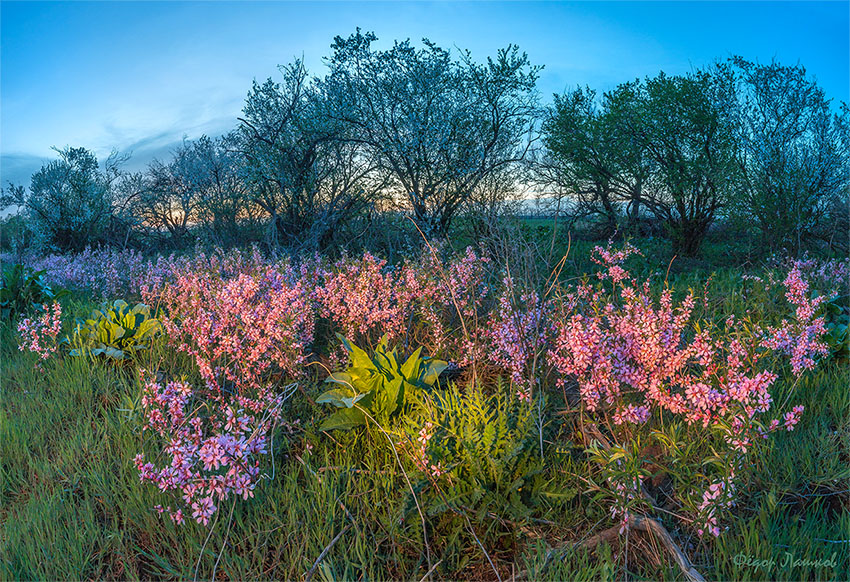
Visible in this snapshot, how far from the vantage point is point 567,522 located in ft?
8.33

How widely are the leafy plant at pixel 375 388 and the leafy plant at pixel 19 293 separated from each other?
548 cm

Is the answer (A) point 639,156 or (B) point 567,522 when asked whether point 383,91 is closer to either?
(A) point 639,156

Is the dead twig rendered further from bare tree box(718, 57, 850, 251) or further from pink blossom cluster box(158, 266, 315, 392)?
bare tree box(718, 57, 850, 251)

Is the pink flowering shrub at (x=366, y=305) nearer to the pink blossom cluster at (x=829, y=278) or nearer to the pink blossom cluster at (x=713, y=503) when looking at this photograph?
the pink blossom cluster at (x=713, y=503)

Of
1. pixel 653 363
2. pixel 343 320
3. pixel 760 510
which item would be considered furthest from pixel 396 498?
pixel 343 320

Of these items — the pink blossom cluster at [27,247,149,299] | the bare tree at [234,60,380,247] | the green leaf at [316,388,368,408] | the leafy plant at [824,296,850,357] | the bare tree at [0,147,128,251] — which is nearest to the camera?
the green leaf at [316,388,368,408]

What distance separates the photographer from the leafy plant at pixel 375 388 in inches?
125

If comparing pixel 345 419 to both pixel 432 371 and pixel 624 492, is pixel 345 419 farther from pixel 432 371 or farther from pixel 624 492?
pixel 624 492

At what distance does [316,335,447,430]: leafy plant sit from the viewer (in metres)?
3.16

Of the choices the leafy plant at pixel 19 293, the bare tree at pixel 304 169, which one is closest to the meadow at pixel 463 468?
the leafy plant at pixel 19 293

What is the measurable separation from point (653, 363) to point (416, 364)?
56.8 inches

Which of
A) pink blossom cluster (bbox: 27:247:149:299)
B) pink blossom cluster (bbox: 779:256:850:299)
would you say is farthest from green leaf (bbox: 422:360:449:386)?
pink blossom cluster (bbox: 27:247:149:299)

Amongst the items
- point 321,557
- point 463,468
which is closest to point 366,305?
point 463,468

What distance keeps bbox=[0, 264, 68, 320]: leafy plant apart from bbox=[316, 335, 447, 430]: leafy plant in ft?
18.0
